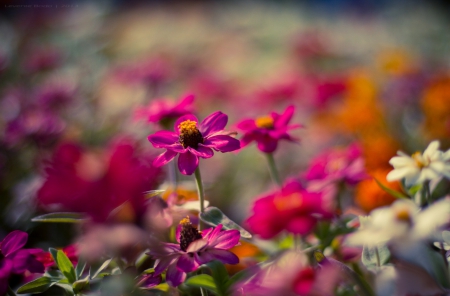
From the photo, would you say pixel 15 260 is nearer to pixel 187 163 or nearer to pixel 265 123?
pixel 187 163

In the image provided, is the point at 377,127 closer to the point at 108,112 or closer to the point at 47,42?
the point at 108,112

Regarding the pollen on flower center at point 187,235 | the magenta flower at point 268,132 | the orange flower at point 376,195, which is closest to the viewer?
the pollen on flower center at point 187,235

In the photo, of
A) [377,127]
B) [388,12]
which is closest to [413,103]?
[377,127]

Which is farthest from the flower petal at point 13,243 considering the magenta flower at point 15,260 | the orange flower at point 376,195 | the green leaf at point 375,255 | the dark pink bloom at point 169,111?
the orange flower at point 376,195

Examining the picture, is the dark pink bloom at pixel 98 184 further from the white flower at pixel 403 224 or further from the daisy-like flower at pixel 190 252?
the white flower at pixel 403 224

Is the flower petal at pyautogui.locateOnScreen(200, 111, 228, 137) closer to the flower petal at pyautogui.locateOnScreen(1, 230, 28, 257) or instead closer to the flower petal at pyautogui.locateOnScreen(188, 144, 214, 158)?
the flower petal at pyautogui.locateOnScreen(188, 144, 214, 158)

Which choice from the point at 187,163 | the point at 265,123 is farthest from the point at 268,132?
the point at 187,163

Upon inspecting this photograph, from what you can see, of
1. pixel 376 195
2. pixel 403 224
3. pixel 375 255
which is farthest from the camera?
pixel 376 195
